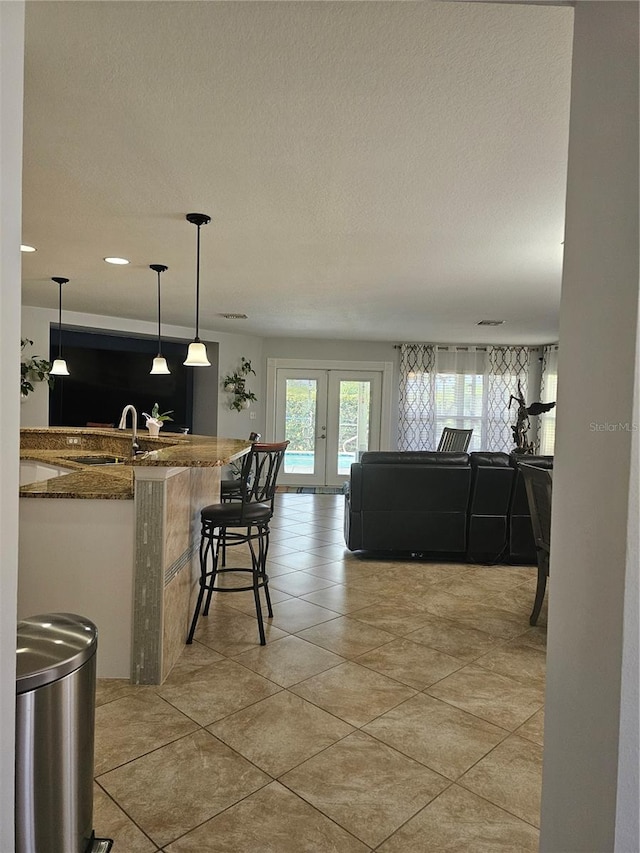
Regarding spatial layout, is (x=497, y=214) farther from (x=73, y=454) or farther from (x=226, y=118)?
(x=73, y=454)

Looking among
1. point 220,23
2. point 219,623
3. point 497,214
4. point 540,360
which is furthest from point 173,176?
point 540,360

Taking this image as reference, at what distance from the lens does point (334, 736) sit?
2.23 meters

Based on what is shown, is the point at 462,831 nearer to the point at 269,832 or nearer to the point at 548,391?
the point at 269,832

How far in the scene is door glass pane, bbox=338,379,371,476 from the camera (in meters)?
9.25

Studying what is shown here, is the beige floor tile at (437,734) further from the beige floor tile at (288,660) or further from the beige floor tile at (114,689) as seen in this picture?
the beige floor tile at (114,689)

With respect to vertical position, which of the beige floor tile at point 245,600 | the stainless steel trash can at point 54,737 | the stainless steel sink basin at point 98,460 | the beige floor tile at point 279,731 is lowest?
the beige floor tile at point 245,600

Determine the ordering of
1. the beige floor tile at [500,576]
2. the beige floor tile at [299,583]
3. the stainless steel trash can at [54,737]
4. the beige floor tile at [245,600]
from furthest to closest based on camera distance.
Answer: the beige floor tile at [500,576] < the beige floor tile at [299,583] < the beige floor tile at [245,600] < the stainless steel trash can at [54,737]

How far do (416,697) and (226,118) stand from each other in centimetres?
254

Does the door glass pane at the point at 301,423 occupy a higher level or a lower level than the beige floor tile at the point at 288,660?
higher

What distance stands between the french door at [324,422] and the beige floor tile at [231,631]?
5.65 meters

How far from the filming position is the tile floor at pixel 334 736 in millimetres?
1736

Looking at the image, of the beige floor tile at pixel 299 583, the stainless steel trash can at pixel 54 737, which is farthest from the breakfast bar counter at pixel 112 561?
the beige floor tile at pixel 299 583

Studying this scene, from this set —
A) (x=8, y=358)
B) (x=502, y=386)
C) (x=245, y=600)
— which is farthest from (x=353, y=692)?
(x=502, y=386)

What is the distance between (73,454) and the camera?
→ 4.77 metres
